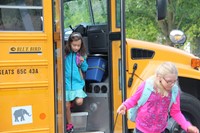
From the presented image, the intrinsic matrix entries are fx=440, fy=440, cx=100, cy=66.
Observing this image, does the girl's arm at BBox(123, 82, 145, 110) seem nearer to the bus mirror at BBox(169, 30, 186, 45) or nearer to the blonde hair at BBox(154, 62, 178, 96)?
the blonde hair at BBox(154, 62, 178, 96)

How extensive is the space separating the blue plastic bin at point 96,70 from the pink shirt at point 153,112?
4.07ft

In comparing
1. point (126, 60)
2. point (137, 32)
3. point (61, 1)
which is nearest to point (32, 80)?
point (61, 1)

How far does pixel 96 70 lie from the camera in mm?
4969

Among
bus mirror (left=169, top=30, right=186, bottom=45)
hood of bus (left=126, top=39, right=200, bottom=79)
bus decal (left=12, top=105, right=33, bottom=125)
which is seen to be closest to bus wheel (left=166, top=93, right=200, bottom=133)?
hood of bus (left=126, top=39, right=200, bottom=79)

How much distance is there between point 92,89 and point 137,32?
1095cm

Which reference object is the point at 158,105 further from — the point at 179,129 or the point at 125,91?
the point at 179,129

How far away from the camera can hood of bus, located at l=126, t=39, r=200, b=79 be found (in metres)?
4.95

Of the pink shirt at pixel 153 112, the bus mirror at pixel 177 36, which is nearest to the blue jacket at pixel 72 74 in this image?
the pink shirt at pixel 153 112

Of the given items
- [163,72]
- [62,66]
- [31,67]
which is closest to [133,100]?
[163,72]

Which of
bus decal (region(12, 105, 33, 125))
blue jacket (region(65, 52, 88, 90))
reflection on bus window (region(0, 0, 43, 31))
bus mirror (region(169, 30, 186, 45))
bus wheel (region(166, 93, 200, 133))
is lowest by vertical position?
bus wheel (region(166, 93, 200, 133))

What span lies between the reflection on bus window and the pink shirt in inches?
48.6

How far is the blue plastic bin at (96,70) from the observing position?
4.98 m

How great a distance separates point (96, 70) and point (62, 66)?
0.76 meters

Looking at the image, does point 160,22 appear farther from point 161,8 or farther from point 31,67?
point 31,67
